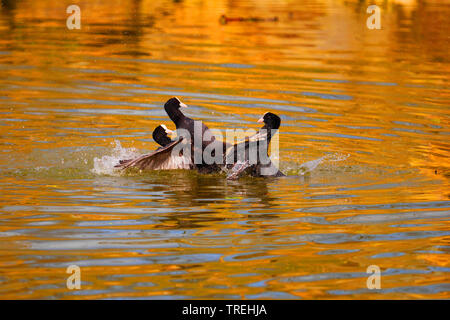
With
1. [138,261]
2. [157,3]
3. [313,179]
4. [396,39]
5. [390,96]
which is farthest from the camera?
[157,3]

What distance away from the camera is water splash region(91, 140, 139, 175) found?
954 cm

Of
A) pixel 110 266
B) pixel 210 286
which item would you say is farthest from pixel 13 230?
pixel 210 286

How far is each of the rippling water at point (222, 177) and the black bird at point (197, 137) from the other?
18cm

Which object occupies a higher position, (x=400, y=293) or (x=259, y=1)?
(x=259, y=1)

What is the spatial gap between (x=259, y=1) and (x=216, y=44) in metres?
10.6

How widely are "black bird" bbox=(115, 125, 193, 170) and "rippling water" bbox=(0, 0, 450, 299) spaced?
0.16 meters

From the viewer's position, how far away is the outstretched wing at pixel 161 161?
9156mm

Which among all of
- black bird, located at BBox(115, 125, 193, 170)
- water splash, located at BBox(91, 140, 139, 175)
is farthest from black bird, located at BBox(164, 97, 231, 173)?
water splash, located at BBox(91, 140, 139, 175)

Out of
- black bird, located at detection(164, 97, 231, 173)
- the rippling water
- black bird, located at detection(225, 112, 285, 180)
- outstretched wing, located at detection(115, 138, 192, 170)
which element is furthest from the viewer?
black bird, located at detection(164, 97, 231, 173)

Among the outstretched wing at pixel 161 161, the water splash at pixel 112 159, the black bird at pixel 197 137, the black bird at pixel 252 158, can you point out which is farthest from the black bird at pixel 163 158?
the black bird at pixel 252 158

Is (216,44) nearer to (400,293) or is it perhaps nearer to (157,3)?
(157,3)

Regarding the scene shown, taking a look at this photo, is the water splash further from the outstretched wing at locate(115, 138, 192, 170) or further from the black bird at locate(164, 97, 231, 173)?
the black bird at locate(164, 97, 231, 173)

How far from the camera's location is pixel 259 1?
29891mm

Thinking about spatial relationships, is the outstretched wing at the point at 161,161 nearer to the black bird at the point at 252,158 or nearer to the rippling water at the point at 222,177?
the rippling water at the point at 222,177
